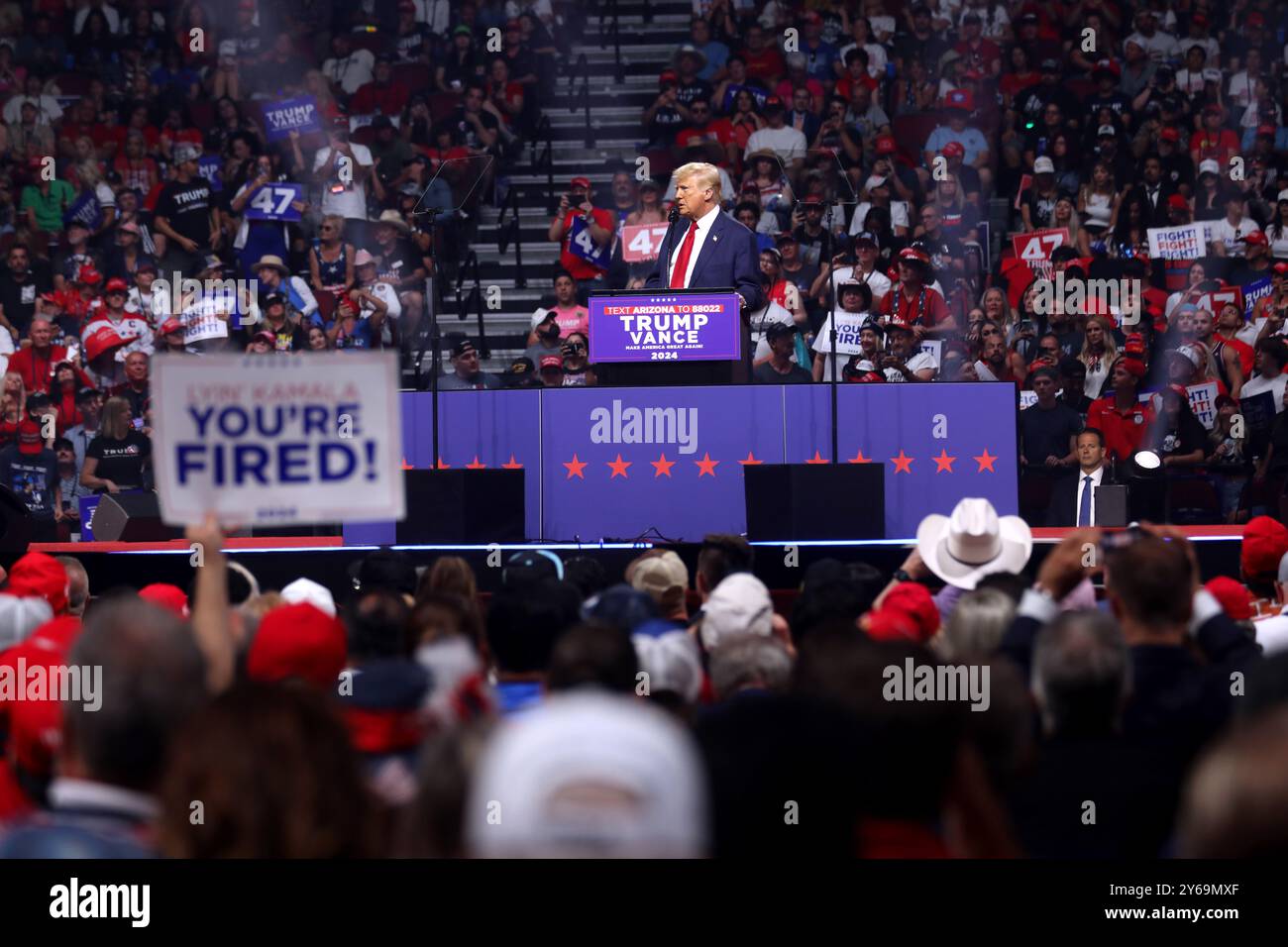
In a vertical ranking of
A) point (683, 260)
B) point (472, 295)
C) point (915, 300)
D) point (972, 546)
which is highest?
point (472, 295)

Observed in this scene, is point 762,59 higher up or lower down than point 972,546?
higher up

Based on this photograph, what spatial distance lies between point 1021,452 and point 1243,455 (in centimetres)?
178

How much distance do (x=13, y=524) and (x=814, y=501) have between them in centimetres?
482

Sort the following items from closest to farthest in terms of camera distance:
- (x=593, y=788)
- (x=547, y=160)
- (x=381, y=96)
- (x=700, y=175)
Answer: (x=593, y=788), (x=700, y=175), (x=547, y=160), (x=381, y=96)

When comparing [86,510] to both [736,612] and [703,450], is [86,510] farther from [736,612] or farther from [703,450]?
[736,612]

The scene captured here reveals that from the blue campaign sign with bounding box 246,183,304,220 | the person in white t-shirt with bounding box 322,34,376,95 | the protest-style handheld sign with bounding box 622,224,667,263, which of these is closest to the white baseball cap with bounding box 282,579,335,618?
the protest-style handheld sign with bounding box 622,224,667,263

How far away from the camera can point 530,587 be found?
17.5 ft

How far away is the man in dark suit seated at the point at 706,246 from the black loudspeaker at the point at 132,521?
3.77m

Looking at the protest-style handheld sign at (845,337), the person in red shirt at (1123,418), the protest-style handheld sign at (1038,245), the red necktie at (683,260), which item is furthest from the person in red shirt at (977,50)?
the red necktie at (683,260)

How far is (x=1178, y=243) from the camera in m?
15.8

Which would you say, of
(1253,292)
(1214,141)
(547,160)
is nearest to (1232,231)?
(1253,292)

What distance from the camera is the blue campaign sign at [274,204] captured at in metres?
17.0
